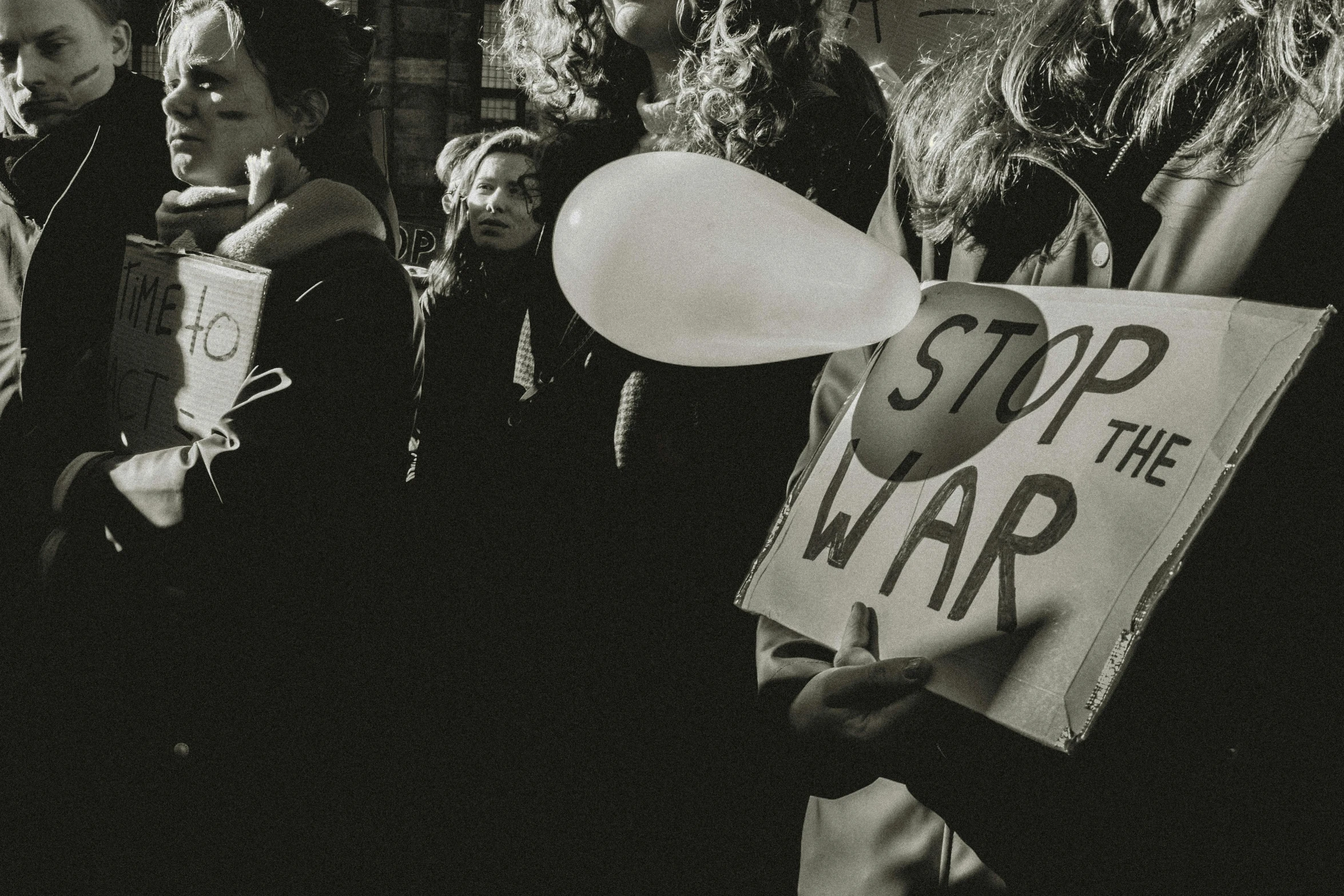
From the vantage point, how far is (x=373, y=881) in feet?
6.73

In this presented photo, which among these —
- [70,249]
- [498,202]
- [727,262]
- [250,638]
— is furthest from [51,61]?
[727,262]

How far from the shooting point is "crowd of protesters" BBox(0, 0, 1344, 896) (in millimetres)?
734

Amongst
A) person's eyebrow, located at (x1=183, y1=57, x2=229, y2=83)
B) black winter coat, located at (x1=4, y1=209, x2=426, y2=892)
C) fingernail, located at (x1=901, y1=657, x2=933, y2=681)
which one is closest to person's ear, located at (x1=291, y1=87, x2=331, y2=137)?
person's eyebrow, located at (x1=183, y1=57, x2=229, y2=83)

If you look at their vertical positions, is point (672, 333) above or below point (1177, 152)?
below

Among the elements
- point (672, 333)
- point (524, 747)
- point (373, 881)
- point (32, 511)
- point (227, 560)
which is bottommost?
point (373, 881)

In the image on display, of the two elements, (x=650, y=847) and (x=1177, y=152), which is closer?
(x=1177, y=152)

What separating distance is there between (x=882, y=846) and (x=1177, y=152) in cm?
69

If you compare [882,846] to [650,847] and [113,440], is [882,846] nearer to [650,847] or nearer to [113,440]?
[650,847]

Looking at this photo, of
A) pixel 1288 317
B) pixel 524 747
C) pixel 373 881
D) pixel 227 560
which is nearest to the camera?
pixel 1288 317

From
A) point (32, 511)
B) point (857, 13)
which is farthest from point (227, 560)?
point (857, 13)

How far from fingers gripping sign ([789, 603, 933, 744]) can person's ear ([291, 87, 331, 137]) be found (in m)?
1.42

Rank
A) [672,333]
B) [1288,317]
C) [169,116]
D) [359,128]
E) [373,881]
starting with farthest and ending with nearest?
1. [373,881]
2. [359,128]
3. [169,116]
4. [672,333]
5. [1288,317]

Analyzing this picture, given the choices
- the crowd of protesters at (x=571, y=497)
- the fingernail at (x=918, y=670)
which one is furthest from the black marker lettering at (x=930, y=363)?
the fingernail at (x=918, y=670)

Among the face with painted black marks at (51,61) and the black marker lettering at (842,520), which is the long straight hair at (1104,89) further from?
the face with painted black marks at (51,61)
